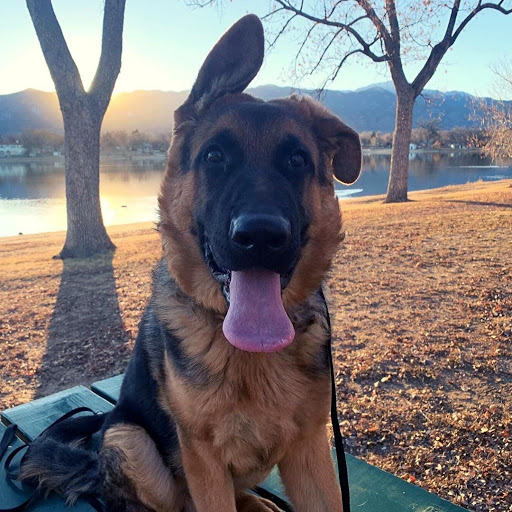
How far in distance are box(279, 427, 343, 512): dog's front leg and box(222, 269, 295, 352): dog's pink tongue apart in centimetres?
71

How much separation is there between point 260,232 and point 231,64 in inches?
46.8

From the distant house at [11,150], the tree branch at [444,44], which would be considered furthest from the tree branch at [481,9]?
the distant house at [11,150]

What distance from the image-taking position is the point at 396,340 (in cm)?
595

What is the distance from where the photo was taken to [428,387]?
15.8 feet

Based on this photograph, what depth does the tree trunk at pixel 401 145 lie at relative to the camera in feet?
71.5

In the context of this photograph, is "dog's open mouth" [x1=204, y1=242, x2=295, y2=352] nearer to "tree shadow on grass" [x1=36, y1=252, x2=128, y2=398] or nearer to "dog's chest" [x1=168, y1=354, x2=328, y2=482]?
"dog's chest" [x1=168, y1=354, x2=328, y2=482]

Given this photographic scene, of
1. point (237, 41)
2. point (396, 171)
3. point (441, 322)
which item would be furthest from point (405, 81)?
point (237, 41)

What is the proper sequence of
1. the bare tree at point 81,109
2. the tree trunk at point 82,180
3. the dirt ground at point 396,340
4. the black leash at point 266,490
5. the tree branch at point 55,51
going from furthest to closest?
the tree trunk at point 82,180, the bare tree at point 81,109, the tree branch at point 55,51, the dirt ground at point 396,340, the black leash at point 266,490

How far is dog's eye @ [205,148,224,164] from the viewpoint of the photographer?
2.70 m

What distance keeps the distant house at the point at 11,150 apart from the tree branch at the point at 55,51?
104m

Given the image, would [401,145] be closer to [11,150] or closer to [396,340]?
[396,340]

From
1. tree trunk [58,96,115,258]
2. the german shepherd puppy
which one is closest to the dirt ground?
tree trunk [58,96,115,258]

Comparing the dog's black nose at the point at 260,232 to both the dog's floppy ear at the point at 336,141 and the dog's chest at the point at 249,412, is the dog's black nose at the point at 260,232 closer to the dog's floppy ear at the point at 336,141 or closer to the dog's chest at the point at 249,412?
the dog's chest at the point at 249,412

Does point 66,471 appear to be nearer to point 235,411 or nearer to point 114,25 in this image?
point 235,411
